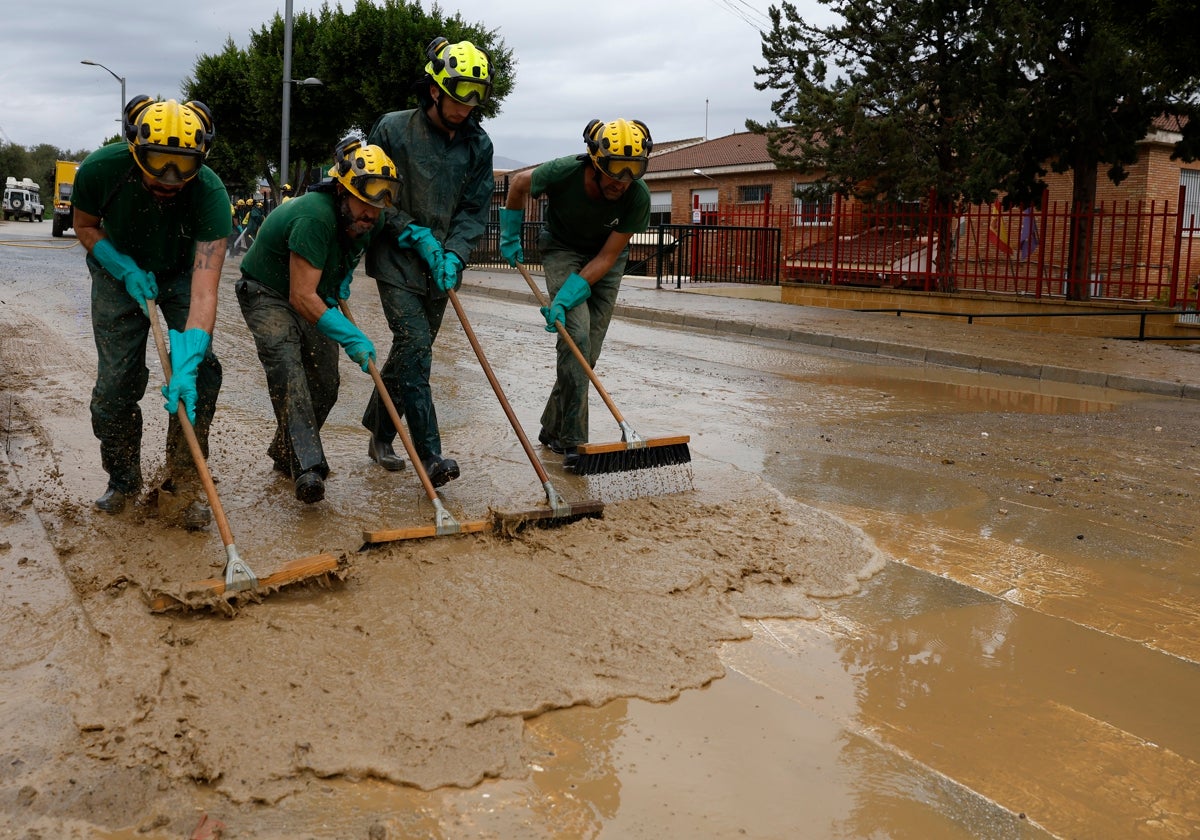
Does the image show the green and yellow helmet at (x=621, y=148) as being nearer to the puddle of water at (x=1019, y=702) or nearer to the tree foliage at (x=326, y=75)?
the puddle of water at (x=1019, y=702)

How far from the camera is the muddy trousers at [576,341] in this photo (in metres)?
5.74

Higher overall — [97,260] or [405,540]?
[97,260]

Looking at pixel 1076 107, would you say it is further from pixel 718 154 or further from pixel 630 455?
pixel 718 154

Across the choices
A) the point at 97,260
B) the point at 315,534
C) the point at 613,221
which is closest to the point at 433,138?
the point at 613,221

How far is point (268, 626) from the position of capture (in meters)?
3.36

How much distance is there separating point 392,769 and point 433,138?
3.34 meters

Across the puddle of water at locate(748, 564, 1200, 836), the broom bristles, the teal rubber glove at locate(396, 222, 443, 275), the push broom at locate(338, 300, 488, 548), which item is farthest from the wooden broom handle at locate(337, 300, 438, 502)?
the puddle of water at locate(748, 564, 1200, 836)

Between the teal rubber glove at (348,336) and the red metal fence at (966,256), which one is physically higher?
the red metal fence at (966,256)

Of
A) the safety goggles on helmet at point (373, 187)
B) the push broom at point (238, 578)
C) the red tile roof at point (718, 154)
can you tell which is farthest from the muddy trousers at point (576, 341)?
the red tile roof at point (718, 154)

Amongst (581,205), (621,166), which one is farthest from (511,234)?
(621,166)

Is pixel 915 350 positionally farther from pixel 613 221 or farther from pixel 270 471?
pixel 270 471

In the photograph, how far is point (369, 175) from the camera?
175 inches

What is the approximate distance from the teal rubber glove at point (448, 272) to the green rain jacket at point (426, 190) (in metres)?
0.07

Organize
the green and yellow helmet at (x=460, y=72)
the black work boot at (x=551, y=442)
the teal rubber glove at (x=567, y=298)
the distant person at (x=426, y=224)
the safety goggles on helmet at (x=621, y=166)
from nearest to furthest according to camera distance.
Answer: the green and yellow helmet at (x=460, y=72), the distant person at (x=426, y=224), the safety goggles on helmet at (x=621, y=166), the teal rubber glove at (x=567, y=298), the black work boot at (x=551, y=442)
